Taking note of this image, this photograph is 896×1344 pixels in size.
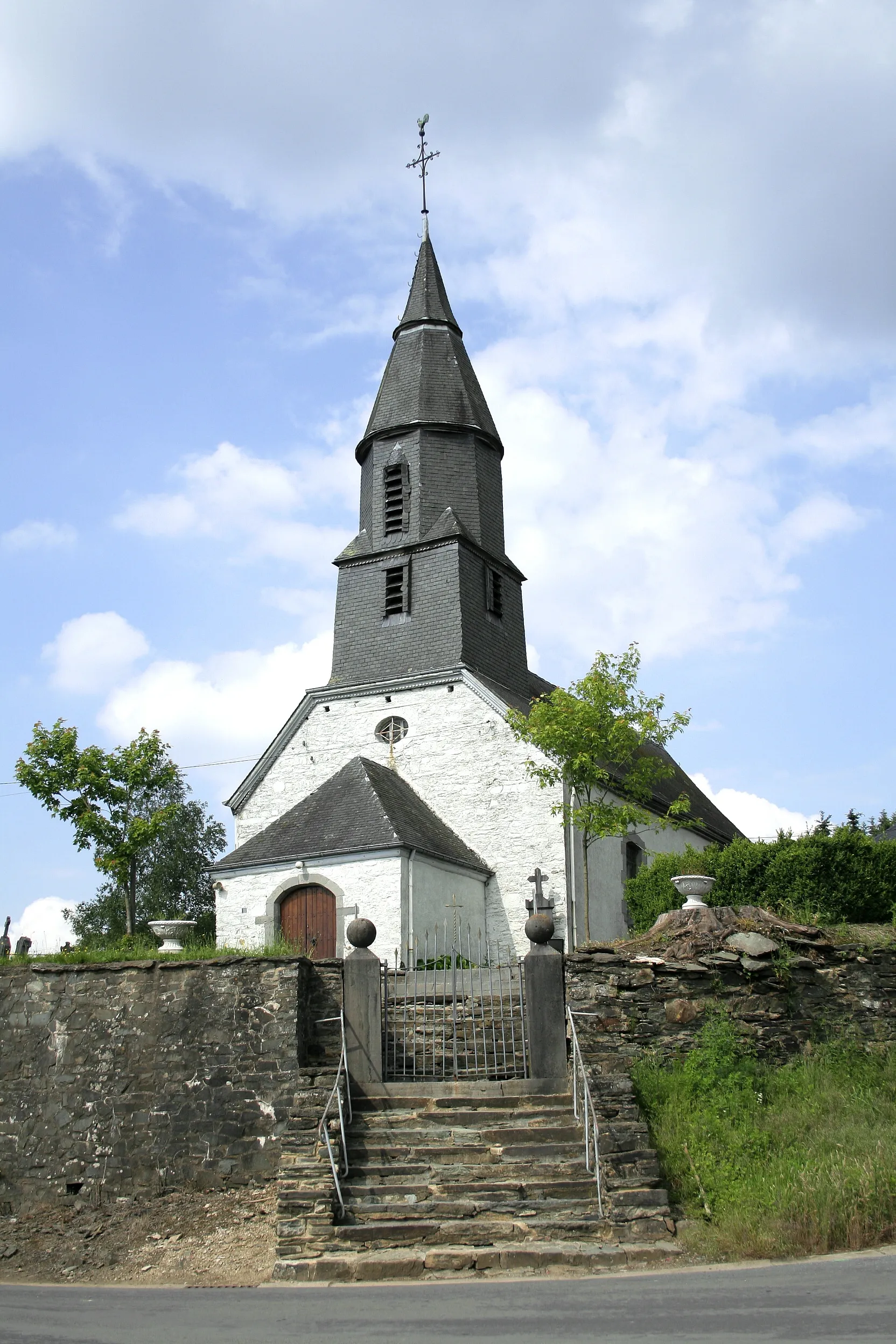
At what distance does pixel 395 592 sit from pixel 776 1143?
1690cm

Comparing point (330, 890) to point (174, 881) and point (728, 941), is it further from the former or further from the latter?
point (174, 881)

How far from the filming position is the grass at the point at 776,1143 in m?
8.55

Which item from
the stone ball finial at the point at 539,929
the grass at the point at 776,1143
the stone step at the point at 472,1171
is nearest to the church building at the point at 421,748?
the stone ball finial at the point at 539,929

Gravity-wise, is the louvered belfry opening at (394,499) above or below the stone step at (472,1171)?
above

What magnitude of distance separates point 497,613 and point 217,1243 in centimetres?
1749

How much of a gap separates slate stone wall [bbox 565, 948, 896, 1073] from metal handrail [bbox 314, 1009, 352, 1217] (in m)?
2.45

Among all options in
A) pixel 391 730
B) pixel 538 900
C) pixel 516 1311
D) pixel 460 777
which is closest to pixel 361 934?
pixel 516 1311

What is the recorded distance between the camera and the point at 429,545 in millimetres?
25016

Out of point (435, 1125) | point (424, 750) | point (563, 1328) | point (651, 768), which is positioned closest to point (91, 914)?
point (424, 750)

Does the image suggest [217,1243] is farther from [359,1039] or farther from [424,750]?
[424,750]

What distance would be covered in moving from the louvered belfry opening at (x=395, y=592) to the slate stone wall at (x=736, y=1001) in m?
13.8

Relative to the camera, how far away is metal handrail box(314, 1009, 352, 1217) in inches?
384

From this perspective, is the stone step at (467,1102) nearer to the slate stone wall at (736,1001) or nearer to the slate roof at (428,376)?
the slate stone wall at (736,1001)

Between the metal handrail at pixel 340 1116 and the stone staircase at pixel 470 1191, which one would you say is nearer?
the stone staircase at pixel 470 1191
